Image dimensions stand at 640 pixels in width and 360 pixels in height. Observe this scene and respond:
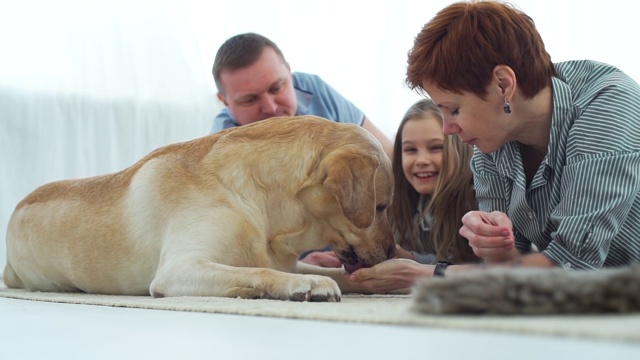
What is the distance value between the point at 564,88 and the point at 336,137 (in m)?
0.65

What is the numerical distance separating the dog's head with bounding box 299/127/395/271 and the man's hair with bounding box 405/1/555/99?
30 cm

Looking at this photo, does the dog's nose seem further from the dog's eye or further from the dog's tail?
the dog's tail

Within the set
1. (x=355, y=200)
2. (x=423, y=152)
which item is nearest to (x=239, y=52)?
(x=423, y=152)

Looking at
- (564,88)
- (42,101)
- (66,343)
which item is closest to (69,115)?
(42,101)

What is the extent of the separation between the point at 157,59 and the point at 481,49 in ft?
8.19

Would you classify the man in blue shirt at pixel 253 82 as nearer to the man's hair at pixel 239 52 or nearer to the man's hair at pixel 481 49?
the man's hair at pixel 239 52

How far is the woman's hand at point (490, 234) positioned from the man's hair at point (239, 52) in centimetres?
Answer: 168

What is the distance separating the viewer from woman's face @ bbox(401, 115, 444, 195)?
10.2 feet

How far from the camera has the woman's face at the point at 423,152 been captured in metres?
3.12

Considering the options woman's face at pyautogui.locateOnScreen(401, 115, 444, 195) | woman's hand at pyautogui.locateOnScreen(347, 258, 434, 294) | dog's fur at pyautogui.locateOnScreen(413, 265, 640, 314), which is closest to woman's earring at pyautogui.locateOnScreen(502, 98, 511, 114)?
woman's hand at pyautogui.locateOnScreen(347, 258, 434, 294)

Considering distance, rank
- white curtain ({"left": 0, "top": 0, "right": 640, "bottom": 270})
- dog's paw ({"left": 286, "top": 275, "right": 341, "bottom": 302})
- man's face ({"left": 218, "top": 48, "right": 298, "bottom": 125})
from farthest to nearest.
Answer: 1. white curtain ({"left": 0, "top": 0, "right": 640, "bottom": 270})
2. man's face ({"left": 218, "top": 48, "right": 298, "bottom": 125})
3. dog's paw ({"left": 286, "top": 275, "right": 341, "bottom": 302})

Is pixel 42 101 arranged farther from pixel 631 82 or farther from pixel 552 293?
pixel 552 293

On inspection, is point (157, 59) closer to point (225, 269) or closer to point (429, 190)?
point (429, 190)

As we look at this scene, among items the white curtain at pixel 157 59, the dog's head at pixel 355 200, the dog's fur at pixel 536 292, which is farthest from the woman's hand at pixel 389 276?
the white curtain at pixel 157 59
